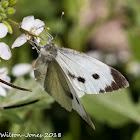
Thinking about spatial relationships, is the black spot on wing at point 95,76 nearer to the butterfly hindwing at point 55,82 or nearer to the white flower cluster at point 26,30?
the butterfly hindwing at point 55,82

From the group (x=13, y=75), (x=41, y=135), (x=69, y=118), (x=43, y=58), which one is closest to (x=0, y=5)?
(x=43, y=58)

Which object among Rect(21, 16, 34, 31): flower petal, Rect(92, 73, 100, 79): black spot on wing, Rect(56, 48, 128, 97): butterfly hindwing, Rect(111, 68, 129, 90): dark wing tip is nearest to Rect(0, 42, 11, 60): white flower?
Rect(21, 16, 34, 31): flower petal

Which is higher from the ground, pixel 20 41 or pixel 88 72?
pixel 20 41

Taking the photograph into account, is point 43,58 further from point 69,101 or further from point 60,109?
point 60,109

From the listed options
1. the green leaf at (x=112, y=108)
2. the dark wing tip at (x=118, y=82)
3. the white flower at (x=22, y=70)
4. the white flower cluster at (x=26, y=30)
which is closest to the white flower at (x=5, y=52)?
the white flower cluster at (x=26, y=30)

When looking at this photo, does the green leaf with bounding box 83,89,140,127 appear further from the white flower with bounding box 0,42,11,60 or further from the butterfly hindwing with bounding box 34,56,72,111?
the white flower with bounding box 0,42,11,60

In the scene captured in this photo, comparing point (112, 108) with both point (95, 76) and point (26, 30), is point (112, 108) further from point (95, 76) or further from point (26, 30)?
point (26, 30)

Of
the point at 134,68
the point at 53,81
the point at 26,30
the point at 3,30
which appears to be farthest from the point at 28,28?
the point at 134,68
